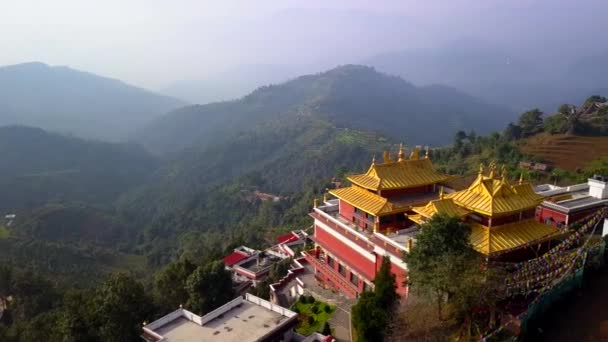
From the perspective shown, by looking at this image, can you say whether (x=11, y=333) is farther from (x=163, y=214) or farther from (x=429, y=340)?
(x=163, y=214)

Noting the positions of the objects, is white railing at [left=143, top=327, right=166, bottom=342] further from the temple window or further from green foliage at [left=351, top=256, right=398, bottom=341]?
the temple window

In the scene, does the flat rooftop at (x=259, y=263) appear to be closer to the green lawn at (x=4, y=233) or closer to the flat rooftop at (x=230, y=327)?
the flat rooftop at (x=230, y=327)

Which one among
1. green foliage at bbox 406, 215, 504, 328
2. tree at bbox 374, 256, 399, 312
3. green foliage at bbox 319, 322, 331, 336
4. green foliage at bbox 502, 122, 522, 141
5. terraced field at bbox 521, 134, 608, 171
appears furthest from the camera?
green foliage at bbox 502, 122, 522, 141

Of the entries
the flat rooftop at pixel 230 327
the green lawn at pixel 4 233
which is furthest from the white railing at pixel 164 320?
the green lawn at pixel 4 233

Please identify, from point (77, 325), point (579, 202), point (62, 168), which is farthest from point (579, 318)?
point (62, 168)

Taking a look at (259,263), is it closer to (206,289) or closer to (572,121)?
(206,289)

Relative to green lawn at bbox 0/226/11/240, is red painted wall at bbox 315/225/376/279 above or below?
above

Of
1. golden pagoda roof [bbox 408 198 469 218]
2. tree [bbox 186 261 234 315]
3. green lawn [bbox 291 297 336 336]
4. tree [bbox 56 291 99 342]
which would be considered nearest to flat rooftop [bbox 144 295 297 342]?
green lawn [bbox 291 297 336 336]
